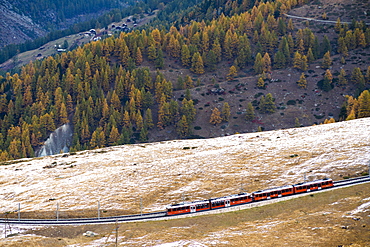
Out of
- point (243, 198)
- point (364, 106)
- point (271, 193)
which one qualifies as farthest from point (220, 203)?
point (364, 106)

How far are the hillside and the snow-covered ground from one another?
240 mm

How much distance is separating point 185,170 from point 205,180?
8977 mm

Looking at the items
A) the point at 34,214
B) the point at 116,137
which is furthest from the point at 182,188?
the point at 116,137

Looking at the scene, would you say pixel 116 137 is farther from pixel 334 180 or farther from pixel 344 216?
pixel 344 216

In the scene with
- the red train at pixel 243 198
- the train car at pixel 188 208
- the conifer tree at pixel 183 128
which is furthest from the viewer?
the conifer tree at pixel 183 128

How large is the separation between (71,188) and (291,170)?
5704 cm

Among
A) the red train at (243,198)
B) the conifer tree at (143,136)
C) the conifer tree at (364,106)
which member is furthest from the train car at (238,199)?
the conifer tree at (143,136)

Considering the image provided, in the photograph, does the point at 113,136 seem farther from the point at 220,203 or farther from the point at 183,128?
the point at 220,203

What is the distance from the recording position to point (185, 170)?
106 metres

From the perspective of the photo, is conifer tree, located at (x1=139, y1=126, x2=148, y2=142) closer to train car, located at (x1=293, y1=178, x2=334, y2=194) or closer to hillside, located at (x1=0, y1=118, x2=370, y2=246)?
hillside, located at (x1=0, y1=118, x2=370, y2=246)

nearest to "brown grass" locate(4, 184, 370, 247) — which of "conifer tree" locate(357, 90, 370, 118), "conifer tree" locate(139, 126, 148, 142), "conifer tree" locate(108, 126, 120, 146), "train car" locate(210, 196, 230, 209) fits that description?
"train car" locate(210, 196, 230, 209)

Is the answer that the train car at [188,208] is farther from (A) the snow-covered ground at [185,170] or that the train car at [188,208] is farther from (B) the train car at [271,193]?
(B) the train car at [271,193]

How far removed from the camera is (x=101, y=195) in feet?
317

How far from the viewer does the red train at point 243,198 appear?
259 feet
